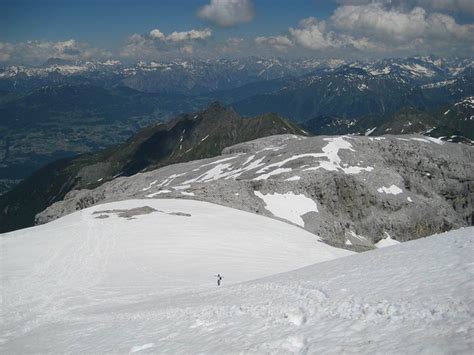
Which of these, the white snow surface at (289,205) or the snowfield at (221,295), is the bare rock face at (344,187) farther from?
the snowfield at (221,295)

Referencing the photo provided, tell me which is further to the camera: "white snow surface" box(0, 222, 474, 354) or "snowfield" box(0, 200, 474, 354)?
"snowfield" box(0, 200, 474, 354)

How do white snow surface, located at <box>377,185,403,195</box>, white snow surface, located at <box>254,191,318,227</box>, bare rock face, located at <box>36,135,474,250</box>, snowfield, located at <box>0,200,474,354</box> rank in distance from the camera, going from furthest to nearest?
white snow surface, located at <box>377,185,403,195</box> < bare rock face, located at <box>36,135,474,250</box> < white snow surface, located at <box>254,191,318,227</box> < snowfield, located at <box>0,200,474,354</box>

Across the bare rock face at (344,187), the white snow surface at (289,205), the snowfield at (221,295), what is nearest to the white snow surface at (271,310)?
the snowfield at (221,295)

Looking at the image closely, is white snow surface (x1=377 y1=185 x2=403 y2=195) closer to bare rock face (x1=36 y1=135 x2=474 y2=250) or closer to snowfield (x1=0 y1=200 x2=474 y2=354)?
bare rock face (x1=36 y1=135 x2=474 y2=250)

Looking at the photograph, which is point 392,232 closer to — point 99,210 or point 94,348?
point 99,210

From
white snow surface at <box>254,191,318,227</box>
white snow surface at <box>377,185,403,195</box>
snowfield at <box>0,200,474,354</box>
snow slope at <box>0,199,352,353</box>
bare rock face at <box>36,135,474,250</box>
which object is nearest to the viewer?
snowfield at <box>0,200,474,354</box>

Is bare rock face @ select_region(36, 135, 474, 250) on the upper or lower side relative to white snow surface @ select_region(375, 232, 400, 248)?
upper

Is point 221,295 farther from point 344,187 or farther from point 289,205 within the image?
point 344,187

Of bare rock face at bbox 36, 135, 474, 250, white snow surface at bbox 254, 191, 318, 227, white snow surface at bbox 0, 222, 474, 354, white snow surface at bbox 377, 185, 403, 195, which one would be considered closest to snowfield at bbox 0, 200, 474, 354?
white snow surface at bbox 0, 222, 474, 354
